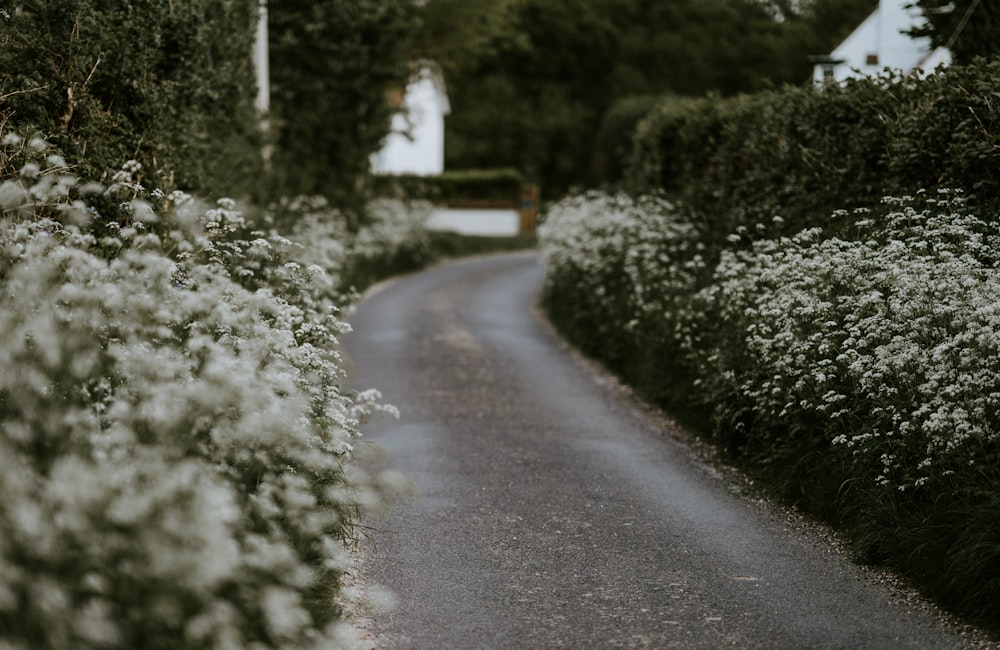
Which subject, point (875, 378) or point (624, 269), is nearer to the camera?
point (875, 378)

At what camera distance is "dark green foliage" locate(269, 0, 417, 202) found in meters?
22.5

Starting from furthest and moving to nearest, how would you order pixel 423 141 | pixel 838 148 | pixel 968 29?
pixel 423 141, pixel 968 29, pixel 838 148

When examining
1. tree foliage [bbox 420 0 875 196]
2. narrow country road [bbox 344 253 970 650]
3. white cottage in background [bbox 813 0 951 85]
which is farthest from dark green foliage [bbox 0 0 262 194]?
tree foliage [bbox 420 0 875 196]

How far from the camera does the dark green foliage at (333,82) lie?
22.5m

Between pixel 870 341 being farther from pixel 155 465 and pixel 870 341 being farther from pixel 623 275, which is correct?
pixel 623 275

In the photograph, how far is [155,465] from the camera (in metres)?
4.00

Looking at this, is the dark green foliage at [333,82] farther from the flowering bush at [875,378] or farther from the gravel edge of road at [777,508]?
the flowering bush at [875,378]

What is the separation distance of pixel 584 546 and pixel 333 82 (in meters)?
18.3

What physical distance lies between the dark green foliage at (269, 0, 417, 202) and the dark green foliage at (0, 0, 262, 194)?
30.7 feet

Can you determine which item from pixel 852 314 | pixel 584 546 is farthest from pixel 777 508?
pixel 584 546

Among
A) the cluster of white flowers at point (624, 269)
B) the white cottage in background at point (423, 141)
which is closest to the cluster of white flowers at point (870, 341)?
the cluster of white flowers at point (624, 269)

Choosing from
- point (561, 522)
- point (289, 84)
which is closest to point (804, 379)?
point (561, 522)

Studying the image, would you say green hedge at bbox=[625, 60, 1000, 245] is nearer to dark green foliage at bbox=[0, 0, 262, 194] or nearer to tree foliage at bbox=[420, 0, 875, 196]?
dark green foliage at bbox=[0, 0, 262, 194]

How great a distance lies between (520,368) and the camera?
14.3m
